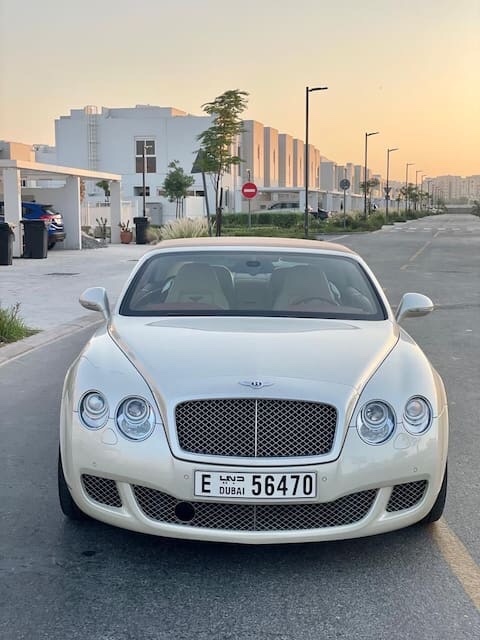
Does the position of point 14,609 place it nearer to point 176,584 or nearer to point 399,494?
point 176,584

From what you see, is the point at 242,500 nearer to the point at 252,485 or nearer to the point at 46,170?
the point at 252,485

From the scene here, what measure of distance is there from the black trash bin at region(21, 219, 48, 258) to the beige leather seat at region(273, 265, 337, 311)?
66.0 feet

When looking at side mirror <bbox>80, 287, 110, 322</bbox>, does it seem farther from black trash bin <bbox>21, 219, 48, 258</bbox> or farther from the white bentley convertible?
black trash bin <bbox>21, 219, 48, 258</bbox>

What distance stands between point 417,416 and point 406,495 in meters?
0.36

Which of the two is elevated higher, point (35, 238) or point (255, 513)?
point (35, 238)

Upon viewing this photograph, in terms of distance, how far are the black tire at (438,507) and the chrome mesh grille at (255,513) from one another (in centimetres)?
57

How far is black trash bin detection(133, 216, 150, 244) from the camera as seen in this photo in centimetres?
3394

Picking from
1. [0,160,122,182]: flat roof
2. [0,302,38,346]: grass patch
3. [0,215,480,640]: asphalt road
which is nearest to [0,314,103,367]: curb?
[0,302,38,346]: grass patch

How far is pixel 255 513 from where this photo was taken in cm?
344

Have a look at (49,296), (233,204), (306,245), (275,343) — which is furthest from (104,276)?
(233,204)

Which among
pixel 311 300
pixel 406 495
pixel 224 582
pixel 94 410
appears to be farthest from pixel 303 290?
pixel 224 582

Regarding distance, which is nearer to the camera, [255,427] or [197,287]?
[255,427]

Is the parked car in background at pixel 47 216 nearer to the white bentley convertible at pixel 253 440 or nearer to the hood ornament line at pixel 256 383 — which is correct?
the white bentley convertible at pixel 253 440

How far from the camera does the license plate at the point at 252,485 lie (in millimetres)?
3350
